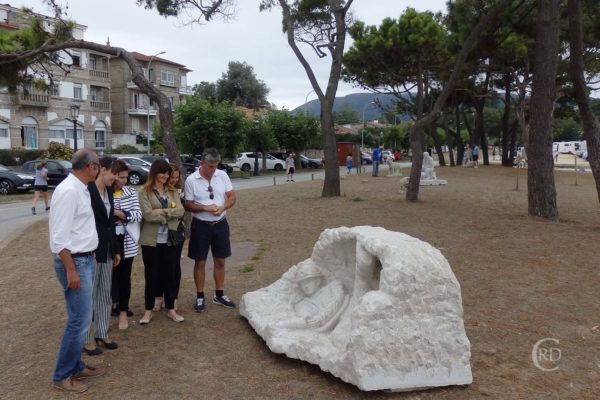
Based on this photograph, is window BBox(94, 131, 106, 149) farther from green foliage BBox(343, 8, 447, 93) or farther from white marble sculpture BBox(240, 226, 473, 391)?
white marble sculpture BBox(240, 226, 473, 391)

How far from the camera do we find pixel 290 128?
38.3 metres

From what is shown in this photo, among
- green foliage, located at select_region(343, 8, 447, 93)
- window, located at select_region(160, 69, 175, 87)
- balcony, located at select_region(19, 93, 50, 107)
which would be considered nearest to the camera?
green foliage, located at select_region(343, 8, 447, 93)

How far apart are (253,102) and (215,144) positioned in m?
33.1

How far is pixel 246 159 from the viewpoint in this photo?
37.0 metres

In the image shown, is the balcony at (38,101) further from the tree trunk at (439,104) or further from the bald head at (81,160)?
the bald head at (81,160)

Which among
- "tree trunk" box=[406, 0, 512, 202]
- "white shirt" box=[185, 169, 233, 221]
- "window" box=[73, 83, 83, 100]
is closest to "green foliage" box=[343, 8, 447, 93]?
"tree trunk" box=[406, 0, 512, 202]

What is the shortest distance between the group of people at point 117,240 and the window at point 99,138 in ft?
133

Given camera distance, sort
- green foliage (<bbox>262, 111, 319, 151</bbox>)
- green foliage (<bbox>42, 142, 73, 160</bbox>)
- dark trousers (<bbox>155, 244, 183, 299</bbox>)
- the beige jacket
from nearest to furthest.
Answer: the beige jacket
dark trousers (<bbox>155, 244, 183, 299</bbox>)
green foliage (<bbox>42, 142, 73, 160</bbox>)
green foliage (<bbox>262, 111, 319, 151</bbox>)

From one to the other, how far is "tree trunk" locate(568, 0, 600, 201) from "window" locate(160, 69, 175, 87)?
4233 centimetres

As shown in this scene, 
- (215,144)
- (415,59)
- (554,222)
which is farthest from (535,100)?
(215,144)

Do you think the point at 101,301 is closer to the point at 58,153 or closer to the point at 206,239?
the point at 206,239

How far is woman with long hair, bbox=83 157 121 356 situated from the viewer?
13.3 ft

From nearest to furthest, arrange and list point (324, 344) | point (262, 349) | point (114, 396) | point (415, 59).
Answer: point (114, 396)
point (324, 344)
point (262, 349)
point (415, 59)

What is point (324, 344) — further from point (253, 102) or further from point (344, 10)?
point (253, 102)
